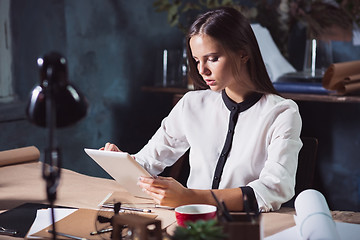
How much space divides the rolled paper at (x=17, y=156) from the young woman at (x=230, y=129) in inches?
19.6

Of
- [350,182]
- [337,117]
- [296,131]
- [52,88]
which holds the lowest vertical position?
[350,182]

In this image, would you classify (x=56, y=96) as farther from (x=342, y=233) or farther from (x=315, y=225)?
(x=342, y=233)

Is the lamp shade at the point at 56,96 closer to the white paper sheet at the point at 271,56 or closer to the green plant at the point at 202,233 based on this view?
the green plant at the point at 202,233

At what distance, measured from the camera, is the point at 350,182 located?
3459mm

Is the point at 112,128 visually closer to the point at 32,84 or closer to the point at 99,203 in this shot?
the point at 32,84

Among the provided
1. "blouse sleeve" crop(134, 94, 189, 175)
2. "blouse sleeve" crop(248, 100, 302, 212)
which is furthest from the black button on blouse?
"blouse sleeve" crop(134, 94, 189, 175)

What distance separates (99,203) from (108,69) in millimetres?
2052

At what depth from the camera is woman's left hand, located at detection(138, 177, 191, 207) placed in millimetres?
1684

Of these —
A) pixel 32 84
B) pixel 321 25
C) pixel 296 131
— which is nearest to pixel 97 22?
pixel 32 84

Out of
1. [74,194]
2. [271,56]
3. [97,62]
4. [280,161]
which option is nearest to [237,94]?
[280,161]

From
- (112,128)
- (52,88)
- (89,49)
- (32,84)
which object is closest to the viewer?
(52,88)

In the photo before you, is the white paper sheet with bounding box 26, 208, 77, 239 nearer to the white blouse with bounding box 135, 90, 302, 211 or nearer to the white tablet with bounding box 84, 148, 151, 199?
the white tablet with bounding box 84, 148, 151, 199

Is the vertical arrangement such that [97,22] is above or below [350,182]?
above

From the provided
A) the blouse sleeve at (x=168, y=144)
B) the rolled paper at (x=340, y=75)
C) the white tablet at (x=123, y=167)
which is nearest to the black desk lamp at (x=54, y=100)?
the white tablet at (x=123, y=167)
